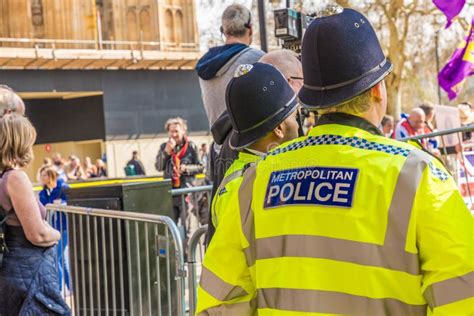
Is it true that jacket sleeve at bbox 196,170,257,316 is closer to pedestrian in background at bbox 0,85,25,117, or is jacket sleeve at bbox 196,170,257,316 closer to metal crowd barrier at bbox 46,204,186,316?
metal crowd barrier at bbox 46,204,186,316

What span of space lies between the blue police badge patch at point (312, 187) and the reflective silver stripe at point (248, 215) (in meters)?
0.08

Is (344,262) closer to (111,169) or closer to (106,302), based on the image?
(106,302)

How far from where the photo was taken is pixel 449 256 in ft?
6.86

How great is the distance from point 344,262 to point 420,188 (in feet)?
0.97

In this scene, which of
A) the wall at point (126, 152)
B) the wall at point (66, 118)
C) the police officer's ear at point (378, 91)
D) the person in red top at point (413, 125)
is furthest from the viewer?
the wall at point (66, 118)

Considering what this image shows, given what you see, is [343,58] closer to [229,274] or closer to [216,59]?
[229,274]

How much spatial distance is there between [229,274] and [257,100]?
0.83 m

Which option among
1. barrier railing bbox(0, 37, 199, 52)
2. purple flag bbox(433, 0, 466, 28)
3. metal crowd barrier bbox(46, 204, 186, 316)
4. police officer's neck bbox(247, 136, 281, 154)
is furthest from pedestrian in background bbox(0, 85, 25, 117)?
barrier railing bbox(0, 37, 199, 52)

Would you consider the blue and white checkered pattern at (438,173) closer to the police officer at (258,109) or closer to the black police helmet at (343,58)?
the black police helmet at (343,58)

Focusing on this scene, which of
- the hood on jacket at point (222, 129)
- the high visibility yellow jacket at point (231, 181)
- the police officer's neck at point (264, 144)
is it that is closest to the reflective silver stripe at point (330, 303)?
the high visibility yellow jacket at point (231, 181)

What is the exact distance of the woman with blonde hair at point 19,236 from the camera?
477 centimetres

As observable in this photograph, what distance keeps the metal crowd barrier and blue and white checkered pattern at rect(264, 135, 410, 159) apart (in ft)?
9.37

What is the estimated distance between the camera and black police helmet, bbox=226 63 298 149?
10.0 ft

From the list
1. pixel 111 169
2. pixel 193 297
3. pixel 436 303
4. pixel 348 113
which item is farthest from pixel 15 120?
pixel 111 169
